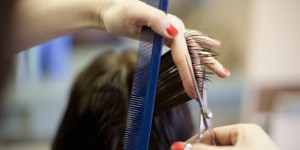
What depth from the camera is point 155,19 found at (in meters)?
0.47

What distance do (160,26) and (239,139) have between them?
16cm

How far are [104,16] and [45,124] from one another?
1.19m

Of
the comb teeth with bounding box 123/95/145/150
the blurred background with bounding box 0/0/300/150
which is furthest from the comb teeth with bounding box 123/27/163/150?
the blurred background with bounding box 0/0/300/150

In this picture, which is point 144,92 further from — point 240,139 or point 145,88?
point 240,139

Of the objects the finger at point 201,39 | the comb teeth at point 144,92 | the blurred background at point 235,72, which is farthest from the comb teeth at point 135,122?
the blurred background at point 235,72

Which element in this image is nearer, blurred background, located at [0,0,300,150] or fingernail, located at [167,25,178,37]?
fingernail, located at [167,25,178,37]

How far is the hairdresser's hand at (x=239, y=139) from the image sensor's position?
1.42ft

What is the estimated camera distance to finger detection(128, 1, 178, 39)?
47 cm

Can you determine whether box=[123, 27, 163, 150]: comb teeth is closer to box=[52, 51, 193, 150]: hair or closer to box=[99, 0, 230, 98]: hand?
box=[99, 0, 230, 98]: hand

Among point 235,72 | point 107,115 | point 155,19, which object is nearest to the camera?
point 155,19

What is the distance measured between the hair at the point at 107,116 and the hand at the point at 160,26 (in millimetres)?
212

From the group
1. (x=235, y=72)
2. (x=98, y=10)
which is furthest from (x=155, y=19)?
(x=235, y=72)

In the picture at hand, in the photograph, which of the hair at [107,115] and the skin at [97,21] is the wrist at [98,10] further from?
the hair at [107,115]

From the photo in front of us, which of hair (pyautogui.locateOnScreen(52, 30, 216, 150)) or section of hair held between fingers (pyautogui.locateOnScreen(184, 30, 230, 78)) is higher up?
section of hair held between fingers (pyautogui.locateOnScreen(184, 30, 230, 78))
